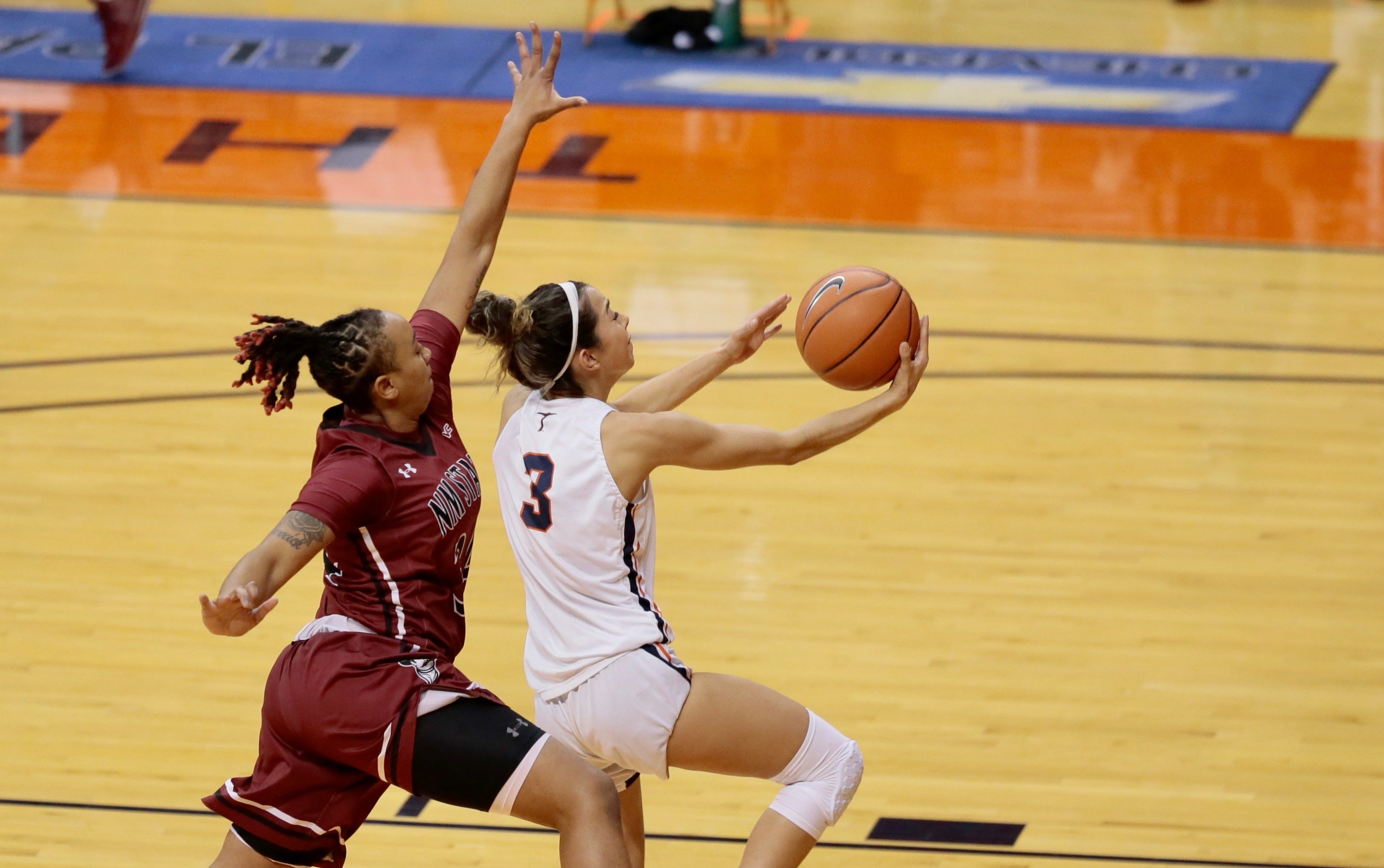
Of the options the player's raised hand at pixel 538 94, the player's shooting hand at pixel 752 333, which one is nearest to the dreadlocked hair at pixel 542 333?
the player's shooting hand at pixel 752 333

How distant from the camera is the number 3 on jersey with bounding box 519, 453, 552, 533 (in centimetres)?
373

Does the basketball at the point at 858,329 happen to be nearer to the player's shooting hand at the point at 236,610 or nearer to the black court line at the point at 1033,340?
the player's shooting hand at the point at 236,610

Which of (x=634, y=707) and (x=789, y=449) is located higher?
(x=789, y=449)

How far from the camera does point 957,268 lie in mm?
9117

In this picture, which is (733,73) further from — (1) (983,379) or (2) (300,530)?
(2) (300,530)

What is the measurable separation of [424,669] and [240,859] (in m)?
0.60

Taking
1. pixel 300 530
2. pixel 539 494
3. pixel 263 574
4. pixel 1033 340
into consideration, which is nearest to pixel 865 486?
pixel 1033 340

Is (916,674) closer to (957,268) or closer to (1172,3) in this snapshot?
(957,268)

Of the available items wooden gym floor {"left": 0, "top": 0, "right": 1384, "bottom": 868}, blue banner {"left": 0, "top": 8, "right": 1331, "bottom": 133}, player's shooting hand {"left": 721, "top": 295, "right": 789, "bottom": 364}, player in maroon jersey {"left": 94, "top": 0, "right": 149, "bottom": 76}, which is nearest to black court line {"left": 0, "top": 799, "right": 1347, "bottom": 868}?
wooden gym floor {"left": 0, "top": 0, "right": 1384, "bottom": 868}

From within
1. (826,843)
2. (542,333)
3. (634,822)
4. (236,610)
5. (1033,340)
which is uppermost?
(542,333)

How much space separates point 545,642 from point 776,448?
66 centimetres

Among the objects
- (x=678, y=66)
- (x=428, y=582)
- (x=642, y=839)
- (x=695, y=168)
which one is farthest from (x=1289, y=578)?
(x=678, y=66)

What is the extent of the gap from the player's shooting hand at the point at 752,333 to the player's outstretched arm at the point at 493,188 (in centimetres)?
63

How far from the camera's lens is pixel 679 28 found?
13.0m
